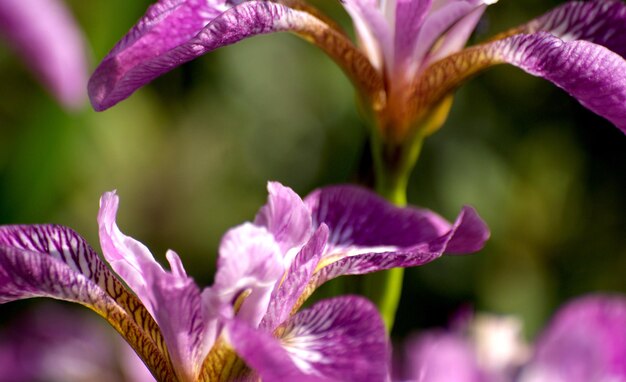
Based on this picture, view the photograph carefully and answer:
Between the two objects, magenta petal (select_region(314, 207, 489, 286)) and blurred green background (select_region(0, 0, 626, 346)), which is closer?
magenta petal (select_region(314, 207, 489, 286))

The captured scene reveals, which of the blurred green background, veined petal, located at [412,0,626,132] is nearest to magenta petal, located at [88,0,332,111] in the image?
veined petal, located at [412,0,626,132]

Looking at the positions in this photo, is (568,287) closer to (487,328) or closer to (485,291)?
(485,291)

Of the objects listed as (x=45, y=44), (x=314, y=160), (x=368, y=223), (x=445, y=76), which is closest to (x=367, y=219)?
(x=368, y=223)

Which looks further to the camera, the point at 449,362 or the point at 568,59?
the point at 449,362

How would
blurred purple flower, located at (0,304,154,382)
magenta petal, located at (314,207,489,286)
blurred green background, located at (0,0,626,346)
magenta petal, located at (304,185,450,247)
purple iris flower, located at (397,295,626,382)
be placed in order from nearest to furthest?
magenta petal, located at (314,207,489,286) → magenta petal, located at (304,185,450,247) → purple iris flower, located at (397,295,626,382) → blurred purple flower, located at (0,304,154,382) → blurred green background, located at (0,0,626,346)

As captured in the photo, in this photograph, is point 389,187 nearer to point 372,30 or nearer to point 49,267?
point 372,30

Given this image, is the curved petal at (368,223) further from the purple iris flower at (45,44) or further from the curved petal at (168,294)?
the purple iris flower at (45,44)

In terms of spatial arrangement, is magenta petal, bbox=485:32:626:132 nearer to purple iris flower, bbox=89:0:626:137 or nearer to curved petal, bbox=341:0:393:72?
purple iris flower, bbox=89:0:626:137
